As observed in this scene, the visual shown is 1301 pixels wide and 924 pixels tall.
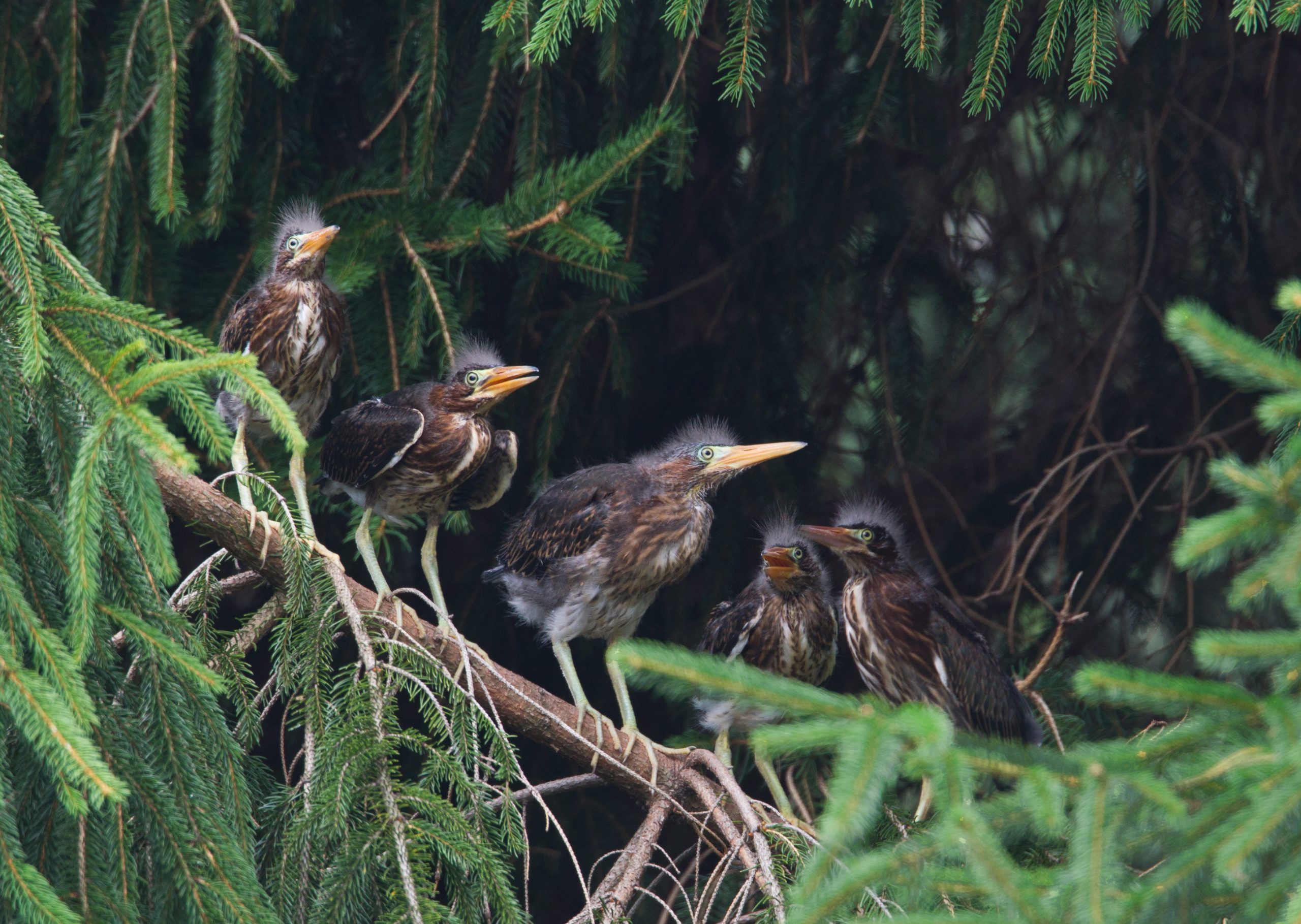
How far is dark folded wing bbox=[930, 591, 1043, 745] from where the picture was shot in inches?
133

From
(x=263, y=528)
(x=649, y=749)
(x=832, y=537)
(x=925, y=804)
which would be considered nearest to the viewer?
(x=263, y=528)

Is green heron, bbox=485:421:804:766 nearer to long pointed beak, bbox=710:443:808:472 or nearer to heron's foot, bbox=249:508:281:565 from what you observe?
long pointed beak, bbox=710:443:808:472

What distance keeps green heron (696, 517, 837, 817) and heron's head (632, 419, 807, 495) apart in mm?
252

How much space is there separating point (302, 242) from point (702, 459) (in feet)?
3.82

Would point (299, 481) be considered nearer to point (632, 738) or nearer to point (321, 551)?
point (321, 551)

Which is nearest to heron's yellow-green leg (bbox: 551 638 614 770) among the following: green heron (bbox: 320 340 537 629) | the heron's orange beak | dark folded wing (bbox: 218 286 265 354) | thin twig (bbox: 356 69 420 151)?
green heron (bbox: 320 340 537 629)

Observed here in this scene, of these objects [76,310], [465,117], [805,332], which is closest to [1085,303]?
[805,332]

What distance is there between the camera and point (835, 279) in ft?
12.3

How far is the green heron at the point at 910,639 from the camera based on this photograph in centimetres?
340

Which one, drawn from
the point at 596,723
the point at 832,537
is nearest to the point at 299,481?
the point at 596,723

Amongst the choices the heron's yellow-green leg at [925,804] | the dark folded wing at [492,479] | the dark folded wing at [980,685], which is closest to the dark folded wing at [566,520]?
the dark folded wing at [492,479]

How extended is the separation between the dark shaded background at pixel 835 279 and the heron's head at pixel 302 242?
0.21 ft

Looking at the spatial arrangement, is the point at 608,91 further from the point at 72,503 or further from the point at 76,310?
the point at 72,503

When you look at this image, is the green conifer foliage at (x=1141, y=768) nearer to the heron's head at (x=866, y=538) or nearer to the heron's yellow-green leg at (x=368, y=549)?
the heron's yellow-green leg at (x=368, y=549)
